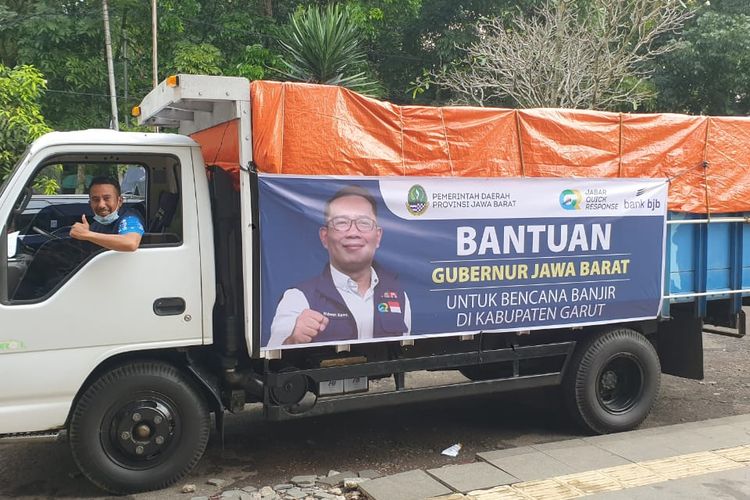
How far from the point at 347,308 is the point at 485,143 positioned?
1507mm

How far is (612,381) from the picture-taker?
5574 mm

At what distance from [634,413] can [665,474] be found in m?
1.19

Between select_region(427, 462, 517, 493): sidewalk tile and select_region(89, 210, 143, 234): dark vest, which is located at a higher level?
select_region(89, 210, 143, 234): dark vest

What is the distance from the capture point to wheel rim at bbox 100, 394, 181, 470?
13.5 ft

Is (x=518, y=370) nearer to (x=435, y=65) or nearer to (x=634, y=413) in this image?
(x=634, y=413)

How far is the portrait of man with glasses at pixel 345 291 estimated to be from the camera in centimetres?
427

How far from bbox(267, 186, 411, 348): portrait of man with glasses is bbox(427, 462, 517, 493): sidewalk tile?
0.94 m

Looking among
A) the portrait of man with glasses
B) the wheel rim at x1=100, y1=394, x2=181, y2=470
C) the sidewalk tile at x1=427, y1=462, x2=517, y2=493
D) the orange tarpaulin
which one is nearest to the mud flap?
the orange tarpaulin

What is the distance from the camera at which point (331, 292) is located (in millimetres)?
4363

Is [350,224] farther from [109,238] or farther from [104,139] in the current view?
[104,139]

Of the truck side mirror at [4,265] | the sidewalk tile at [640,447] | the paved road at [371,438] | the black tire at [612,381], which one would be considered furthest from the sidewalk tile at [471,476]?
the truck side mirror at [4,265]

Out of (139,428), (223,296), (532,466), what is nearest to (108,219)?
(223,296)

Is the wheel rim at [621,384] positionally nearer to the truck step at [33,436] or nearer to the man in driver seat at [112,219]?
the man in driver seat at [112,219]

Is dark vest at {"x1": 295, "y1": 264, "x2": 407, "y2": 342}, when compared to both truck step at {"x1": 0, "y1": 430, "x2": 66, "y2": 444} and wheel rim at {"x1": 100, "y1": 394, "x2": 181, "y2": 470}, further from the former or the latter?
truck step at {"x1": 0, "y1": 430, "x2": 66, "y2": 444}
